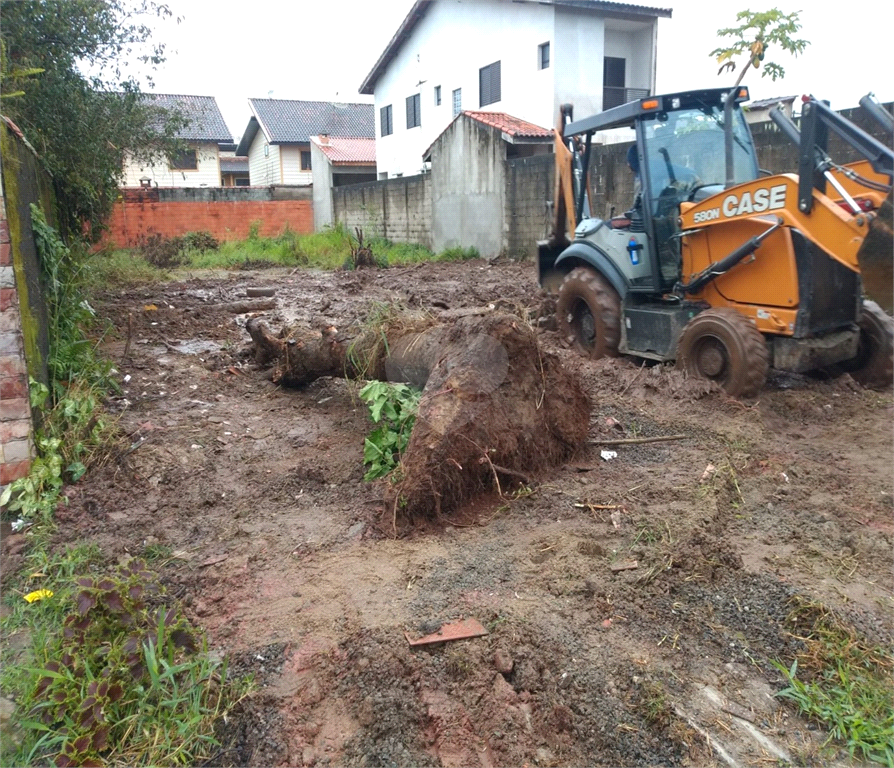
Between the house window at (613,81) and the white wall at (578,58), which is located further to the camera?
the house window at (613,81)

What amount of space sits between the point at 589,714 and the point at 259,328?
18.0 feet

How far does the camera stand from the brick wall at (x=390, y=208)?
21.4 meters

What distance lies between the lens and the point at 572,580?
319cm

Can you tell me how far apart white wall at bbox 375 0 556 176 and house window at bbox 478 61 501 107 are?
0.55 feet

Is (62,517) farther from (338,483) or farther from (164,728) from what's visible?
(164,728)

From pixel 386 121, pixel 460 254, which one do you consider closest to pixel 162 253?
pixel 460 254

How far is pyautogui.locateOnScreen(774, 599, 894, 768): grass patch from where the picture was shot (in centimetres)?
231

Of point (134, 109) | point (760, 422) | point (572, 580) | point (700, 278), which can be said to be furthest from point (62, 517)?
point (134, 109)

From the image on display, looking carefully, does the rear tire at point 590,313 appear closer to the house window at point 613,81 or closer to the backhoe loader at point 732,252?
the backhoe loader at point 732,252

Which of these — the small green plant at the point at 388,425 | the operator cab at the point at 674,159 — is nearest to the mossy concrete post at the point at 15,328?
the small green plant at the point at 388,425

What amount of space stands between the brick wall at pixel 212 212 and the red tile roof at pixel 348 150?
3741 mm

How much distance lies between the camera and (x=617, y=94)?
22.2 metres

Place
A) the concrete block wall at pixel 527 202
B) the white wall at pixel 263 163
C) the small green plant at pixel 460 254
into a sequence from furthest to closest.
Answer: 1. the white wall at pixel 263 163
2. the small green plant at pixel 460 254
3. the concrete block wall at pixel 527 202

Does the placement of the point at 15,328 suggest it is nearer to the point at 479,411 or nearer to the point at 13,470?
the point at 13,470
